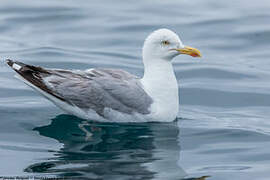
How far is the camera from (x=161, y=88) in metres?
10.3

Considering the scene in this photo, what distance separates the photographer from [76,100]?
10.0 meters

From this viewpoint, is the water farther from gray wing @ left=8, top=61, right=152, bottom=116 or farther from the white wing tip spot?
the white wing tip spot

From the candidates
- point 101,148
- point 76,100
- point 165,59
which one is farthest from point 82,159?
point 165,59

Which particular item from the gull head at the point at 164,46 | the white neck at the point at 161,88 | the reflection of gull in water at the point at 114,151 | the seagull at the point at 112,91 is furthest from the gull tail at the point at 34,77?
the gull head at the point at 164,46

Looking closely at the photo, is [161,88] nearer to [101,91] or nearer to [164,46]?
[164,46]

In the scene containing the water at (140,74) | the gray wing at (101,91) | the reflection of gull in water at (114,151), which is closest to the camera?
the reflection of gull in water at (114,151)

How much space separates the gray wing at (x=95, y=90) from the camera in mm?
9938

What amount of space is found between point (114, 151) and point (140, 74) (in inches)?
167

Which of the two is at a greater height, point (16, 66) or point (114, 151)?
point (16, 66)

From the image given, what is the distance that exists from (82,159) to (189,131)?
1.99 metres

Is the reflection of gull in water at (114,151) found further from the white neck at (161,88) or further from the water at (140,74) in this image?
the white neck at (161,88)

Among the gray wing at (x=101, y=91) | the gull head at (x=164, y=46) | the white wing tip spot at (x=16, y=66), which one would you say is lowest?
the gray wing at (x=101, y=91)

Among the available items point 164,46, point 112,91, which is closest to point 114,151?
point 112,91

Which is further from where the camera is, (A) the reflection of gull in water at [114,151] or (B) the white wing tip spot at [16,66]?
(B) the white wing tip spot at [16,66]
